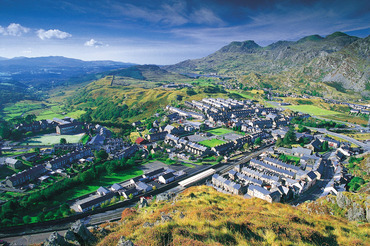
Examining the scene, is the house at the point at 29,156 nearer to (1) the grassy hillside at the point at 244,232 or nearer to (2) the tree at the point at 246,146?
(1) the grassy hillside at the point at 244,232

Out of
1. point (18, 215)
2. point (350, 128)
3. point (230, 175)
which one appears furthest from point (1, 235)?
point (350, 128)

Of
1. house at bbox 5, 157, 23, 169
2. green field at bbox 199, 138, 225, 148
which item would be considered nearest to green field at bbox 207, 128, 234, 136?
green field at bbox 199, 138, 225, 148

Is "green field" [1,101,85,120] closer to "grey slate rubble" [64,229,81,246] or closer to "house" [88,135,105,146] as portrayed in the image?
A: "house" [88,135,105,146]

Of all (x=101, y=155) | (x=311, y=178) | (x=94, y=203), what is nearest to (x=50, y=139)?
(x=101, y=155)

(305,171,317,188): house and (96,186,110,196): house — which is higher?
(305,171,317,188): house

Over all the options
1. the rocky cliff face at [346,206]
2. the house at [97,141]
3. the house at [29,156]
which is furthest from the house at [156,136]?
the rocky cliff face at [346,206]

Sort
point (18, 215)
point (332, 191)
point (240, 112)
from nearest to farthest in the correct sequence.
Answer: point (18, 215) < point (332, 191) < point (240, 112)

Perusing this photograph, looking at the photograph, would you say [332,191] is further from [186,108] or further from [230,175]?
[186,108]
